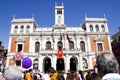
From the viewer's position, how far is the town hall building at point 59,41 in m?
37.9

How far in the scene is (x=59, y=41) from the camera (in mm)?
39594

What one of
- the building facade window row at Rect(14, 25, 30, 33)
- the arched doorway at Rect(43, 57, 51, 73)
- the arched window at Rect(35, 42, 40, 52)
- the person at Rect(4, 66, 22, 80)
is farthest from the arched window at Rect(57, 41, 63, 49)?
A: the person at Rect(4, 66, 22, 80)

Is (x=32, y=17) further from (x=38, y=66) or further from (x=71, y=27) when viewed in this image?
(x=38, y=66)

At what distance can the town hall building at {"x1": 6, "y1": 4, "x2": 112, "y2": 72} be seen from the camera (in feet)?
124

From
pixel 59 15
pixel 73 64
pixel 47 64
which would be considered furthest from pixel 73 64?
pixel 59 15

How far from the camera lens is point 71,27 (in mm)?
44531

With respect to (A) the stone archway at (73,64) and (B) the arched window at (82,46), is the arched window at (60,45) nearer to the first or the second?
(A) the stone archway at (73,64)

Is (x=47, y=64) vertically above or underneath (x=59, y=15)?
underneath

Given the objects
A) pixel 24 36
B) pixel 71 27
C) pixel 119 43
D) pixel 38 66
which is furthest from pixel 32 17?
pixel 119 43

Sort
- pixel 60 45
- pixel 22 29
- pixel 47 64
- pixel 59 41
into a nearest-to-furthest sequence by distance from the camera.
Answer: pixel 47 64 < pixel 60 45 < pixel 59 41 < pixel 22 29

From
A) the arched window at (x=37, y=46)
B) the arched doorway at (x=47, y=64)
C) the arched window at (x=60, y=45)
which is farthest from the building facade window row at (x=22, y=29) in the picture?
the arched doorway at (x=47, y=64)

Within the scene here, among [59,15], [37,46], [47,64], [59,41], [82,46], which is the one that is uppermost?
[59,15]

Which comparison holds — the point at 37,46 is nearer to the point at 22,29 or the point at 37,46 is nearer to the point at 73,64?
Result: the point at 22,29

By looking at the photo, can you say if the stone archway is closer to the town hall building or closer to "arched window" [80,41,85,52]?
the town hall building
